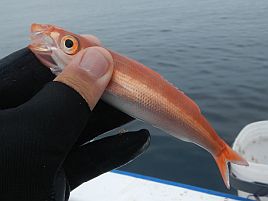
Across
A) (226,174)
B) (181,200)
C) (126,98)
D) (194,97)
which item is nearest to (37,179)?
(126,98)

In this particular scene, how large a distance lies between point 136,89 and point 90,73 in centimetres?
42

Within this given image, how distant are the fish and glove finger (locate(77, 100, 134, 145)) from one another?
604mm

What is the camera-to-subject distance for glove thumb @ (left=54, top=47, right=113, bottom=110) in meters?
2.06

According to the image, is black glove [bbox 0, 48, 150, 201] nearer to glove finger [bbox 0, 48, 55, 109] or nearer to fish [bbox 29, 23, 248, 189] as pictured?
fish [bbox 29, 23, 248, 189]

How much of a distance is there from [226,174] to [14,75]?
1910 mm

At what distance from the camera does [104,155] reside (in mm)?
3008

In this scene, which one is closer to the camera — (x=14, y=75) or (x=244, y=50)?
(x=14, y=75)

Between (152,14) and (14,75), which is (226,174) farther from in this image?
(152,14)

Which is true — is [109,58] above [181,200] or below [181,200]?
above

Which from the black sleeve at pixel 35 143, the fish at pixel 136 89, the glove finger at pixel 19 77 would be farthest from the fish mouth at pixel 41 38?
the black sleeve at pixel 35 143

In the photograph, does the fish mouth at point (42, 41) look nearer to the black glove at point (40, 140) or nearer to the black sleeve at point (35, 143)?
the black glove at point (40, 140)

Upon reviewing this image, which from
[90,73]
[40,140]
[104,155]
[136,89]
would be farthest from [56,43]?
[104,155]

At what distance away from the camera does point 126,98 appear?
251 centimetres

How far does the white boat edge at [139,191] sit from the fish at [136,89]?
128 centimetres
